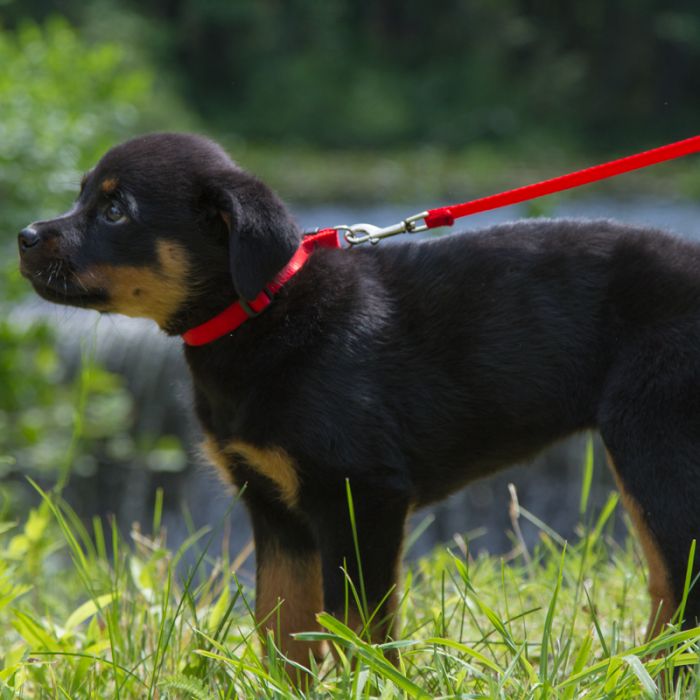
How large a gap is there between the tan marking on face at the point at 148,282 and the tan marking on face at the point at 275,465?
1.52 ft

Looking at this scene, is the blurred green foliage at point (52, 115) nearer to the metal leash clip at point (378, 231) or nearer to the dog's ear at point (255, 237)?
the metal leash clip at point (378, 231)

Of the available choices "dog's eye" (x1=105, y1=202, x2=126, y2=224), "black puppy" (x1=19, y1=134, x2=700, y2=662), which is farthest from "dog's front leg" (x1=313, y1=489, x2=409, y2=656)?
"dog's eye" (x1=105, y1=202, x2=126, y2=224)

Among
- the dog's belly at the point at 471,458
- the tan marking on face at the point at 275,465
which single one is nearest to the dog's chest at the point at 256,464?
the tan marking on face at the point at 275,465

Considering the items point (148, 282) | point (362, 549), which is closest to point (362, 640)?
point (362, 549)

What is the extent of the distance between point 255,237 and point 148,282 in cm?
39

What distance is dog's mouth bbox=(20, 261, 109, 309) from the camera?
332cm

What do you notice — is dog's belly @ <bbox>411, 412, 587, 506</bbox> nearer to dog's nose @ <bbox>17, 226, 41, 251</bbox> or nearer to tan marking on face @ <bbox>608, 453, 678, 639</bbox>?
tan marking on face @ <bbox>608, 453, 678, 639</bbox>

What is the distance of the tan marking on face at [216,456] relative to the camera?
3373 millimetres

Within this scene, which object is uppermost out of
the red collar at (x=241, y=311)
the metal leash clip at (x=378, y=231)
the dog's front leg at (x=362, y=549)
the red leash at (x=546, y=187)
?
the red leash at (x=546, y=187)

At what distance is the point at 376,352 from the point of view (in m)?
3.29

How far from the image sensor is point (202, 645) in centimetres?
321

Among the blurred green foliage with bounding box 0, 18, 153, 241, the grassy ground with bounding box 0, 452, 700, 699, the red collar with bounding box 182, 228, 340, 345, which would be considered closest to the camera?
the grassy ground with bounding box 0, 452, 700, 699

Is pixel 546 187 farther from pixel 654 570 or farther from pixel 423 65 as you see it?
pixel 423 65

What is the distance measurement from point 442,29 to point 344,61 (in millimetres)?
4216
